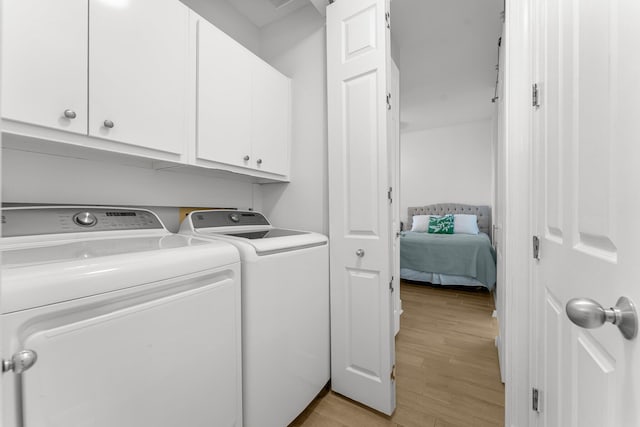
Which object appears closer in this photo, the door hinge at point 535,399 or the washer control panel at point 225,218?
the door hinge at point 535,399

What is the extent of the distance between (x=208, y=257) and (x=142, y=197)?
0.73 m

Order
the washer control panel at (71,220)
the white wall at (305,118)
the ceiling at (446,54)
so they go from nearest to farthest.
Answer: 1. the washer control panel at (71,220)
2. the white wall at (305,118)
3. the ceiling at (446,54)

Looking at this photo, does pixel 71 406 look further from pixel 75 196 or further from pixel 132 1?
pixel 132 1

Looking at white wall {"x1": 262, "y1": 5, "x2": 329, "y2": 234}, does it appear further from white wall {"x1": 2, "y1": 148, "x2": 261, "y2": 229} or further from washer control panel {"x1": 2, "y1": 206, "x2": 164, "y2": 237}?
washer control panel {"x1": 2, "y1": 206, "x2": 164, "y2": 237}

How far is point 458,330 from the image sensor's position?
253 centimetres

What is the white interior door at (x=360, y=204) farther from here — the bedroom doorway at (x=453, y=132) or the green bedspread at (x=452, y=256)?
the green bedspread at (x=452, y=256)

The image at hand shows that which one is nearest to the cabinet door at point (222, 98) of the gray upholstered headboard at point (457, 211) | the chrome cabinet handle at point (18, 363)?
the chrome cabinet handle at point (18, 363)

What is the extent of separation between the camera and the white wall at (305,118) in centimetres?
183

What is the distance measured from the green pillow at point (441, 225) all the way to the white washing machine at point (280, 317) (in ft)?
12.0

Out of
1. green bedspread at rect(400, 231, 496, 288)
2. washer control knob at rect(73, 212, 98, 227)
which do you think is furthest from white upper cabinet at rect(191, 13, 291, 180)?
green bedspread at rect(400, 231, 496, 288)

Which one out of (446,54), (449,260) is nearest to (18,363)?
(446,54)

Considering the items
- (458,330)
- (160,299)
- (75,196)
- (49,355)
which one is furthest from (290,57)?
(458,330)

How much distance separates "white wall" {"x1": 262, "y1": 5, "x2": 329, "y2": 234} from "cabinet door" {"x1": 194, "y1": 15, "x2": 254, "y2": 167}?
15.5 inches

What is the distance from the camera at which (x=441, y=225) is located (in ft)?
15.6
